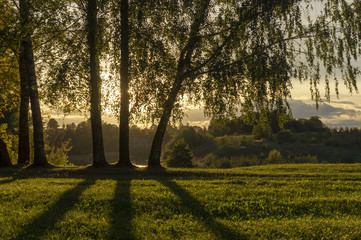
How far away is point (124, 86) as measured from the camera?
1688cm

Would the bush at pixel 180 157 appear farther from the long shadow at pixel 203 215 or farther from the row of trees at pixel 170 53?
the long shadow at pixel 203 215

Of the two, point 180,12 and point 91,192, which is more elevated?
point 180,12

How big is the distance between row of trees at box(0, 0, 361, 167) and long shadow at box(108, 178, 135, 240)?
647cm

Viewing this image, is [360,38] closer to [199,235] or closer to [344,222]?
[344,222]

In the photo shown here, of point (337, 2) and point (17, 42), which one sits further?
point (17, 42)

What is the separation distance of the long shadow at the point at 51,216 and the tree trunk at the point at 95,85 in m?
6.91

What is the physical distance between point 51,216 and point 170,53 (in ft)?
36.3

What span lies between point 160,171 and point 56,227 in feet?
31.0

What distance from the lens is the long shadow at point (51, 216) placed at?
273 inches

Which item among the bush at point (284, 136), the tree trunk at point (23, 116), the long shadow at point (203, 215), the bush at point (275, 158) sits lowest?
the bush at point (275, 158)

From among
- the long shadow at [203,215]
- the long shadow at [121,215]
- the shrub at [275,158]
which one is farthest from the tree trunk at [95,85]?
the shrub at [275,158]

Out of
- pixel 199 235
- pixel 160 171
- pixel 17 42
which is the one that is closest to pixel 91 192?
pixel 199 235

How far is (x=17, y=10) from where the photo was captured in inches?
739

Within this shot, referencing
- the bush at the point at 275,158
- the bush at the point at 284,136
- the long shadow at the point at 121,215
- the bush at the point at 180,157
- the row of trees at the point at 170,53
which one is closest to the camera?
the long shadow at the point at 121,215
